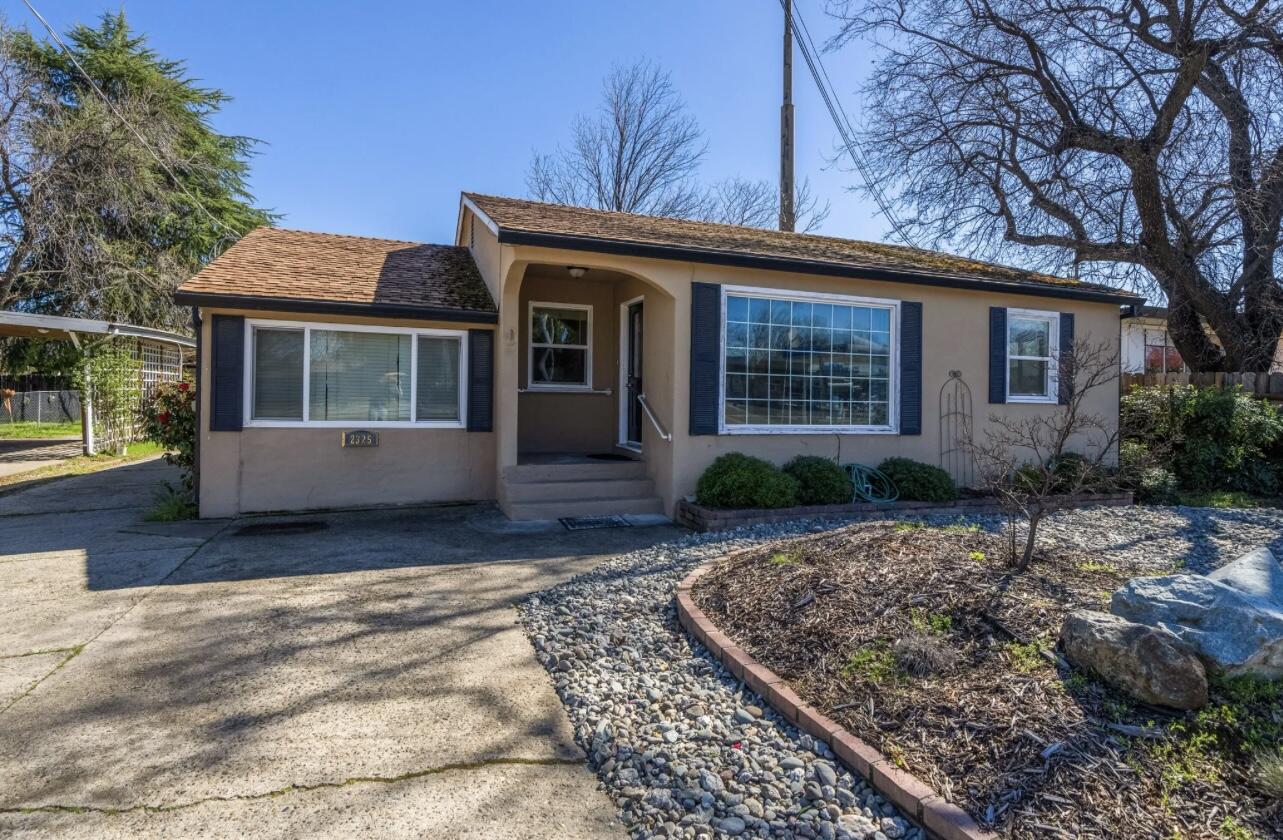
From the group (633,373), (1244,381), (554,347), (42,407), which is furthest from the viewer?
(42,407)

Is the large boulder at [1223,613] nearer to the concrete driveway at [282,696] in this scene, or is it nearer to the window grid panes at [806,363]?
the concrete driveway at [282,696]

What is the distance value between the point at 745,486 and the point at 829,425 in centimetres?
189

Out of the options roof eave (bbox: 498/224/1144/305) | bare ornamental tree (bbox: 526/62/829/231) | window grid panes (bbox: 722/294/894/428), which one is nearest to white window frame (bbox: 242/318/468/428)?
roof eave (bbox: 498/224/1144/305)

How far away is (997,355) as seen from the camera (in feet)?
29.4

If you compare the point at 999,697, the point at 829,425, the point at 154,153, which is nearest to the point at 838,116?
the point at 829,425

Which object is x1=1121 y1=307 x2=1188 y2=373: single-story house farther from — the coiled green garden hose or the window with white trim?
the window with white trim

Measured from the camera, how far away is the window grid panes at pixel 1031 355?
30.4ft

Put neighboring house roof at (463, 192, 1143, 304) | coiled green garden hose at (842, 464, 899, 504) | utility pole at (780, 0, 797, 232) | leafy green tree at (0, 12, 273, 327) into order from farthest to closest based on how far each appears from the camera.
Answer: leafy green tree at (0, 12, 273, 327)
utility pole at (780, 0, 797, 232)
coiled green garden hose at (842, 464, 899, 504)
neighboring house roof at (463, 192, 1143, 304)

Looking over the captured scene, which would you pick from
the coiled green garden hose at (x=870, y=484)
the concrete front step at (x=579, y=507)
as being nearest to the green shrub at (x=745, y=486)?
the concrete front step at (x=579, y=507)

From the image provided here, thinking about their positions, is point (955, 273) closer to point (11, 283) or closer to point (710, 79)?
point (710, 79)

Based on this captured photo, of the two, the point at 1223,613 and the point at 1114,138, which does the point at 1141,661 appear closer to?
the point at 1223,613

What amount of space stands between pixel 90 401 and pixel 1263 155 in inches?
860

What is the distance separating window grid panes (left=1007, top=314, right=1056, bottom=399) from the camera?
Answer: 9.27m

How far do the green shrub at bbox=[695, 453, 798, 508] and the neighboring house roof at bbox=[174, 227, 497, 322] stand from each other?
3.31 m
